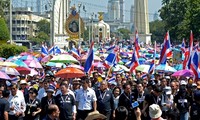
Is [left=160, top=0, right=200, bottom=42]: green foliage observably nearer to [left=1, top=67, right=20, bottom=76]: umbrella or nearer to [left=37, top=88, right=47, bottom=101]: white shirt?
[left=1, top=67, right=20, bottom=76]: umbrella

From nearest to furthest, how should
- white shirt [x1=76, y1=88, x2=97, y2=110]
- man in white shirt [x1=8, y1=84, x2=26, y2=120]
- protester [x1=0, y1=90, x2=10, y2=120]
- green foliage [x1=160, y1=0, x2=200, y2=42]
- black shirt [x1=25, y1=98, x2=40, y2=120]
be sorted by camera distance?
protester [x1=0, y1=90, x2=10, y2=120] < man in white shirt [x1=8, y1=84, x2=26, y2=120] < black shirt [x1=25, y1=98, x2=40, y2=120] < white shirt [x1=76, y1=88, x2=97, y2=110] < green foliage [x1=160, y1=0, x2=200, y2=42]

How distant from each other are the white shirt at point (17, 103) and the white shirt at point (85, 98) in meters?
1.24

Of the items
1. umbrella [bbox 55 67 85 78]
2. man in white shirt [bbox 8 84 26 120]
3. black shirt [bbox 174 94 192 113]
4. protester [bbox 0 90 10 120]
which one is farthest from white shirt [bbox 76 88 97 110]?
umbrella [bbox 55 67 85 78]

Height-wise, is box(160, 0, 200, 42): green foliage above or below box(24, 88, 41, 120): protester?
above

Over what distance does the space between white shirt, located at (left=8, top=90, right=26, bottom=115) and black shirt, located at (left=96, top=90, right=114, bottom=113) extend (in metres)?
1.73

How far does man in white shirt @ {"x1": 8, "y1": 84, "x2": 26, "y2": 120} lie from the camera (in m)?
13.6

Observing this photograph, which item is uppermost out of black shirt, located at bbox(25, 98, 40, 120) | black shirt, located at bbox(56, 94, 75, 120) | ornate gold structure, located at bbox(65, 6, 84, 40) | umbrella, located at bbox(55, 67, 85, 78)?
ornate gold structure, located at bbox(65, 6, 84, 40)

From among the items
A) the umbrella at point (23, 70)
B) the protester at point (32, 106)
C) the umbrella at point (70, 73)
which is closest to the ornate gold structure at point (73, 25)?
the umbrella at point (23, 70)

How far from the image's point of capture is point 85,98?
1424 cm

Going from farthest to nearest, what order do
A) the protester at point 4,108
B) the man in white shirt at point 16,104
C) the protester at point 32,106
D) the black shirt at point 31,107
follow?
the black shirt at point 31,107 < the protester at point 32,106 < the man in white shirt at point 16,104 < the protester at point 4,108

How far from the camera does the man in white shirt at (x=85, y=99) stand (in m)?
14.2

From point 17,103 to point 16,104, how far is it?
0.13ft

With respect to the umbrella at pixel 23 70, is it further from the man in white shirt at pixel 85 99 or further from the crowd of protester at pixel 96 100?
the man in white shirt at pixel 85 99

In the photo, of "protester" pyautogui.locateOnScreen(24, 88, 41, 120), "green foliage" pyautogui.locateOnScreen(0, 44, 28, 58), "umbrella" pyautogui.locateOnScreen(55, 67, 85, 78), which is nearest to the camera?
"protester" pyautogui.locateOnScreen(24, 88, 41, 120)
